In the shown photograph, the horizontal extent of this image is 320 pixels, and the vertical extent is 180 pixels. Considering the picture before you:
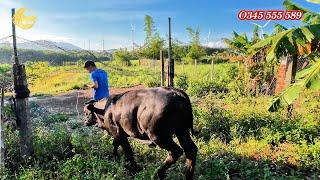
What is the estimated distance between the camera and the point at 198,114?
8453 millimetres

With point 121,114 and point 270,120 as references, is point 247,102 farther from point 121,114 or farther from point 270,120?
point 121,114

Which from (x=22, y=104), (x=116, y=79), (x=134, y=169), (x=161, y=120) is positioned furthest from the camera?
(x=116, y=79)

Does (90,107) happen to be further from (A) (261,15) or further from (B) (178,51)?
(B) (178,51)

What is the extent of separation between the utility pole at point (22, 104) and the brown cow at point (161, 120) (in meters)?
1.40

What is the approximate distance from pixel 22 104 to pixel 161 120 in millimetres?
2228

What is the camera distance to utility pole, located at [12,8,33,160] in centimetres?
598

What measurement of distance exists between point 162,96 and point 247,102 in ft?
12.6

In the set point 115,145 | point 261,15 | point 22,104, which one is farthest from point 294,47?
point 261,15

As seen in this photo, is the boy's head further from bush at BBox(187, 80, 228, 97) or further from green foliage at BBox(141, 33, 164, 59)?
green foliage at BBox(141, 33, 164, 59)

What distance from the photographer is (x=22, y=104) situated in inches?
239

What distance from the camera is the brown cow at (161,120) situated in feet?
17.6

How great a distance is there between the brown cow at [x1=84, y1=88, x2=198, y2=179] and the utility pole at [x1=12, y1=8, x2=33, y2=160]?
1405mm

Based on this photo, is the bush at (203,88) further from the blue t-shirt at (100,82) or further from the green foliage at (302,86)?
the green foliage at (302,86)

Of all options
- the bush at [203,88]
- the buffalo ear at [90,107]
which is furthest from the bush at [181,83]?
the buffalo ear at [90,107]
